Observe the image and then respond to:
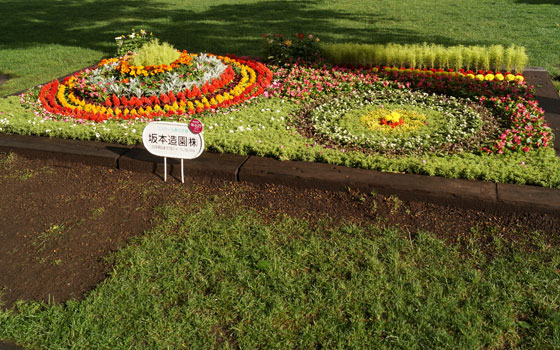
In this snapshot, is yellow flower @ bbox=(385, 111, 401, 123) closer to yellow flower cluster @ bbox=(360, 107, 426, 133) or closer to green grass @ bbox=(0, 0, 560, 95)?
yellow flower cluster @ bbox=(360, 107, 426, 133)

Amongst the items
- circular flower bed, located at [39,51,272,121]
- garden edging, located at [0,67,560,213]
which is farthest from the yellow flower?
circular flower bed, located at [39,51,272,121]

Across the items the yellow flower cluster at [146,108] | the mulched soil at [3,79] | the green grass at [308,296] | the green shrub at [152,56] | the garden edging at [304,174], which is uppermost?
the green shrub at [152,56]

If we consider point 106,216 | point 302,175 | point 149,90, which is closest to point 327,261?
point 302,175

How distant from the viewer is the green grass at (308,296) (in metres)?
2.81

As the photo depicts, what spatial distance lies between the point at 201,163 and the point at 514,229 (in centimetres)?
291

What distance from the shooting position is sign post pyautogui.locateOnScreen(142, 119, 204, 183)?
4.30 meters

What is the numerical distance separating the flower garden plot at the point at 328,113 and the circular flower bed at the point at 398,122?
0.05 feet

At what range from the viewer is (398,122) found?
5.70m

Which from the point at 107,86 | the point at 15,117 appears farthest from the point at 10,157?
the point at 107,86

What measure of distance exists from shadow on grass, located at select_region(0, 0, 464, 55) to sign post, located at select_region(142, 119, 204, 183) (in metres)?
6.47

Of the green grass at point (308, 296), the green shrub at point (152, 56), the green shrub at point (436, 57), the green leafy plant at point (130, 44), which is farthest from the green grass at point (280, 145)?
the green leafy plant at point (130, 44)

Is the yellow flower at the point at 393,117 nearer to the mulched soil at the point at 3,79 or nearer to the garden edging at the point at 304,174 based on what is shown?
the garden edging at the point at 304,174

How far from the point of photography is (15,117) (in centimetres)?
602

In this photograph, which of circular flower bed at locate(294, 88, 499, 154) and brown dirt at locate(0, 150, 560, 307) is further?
circular flower bed at locate(294, 88, 499, 154)
